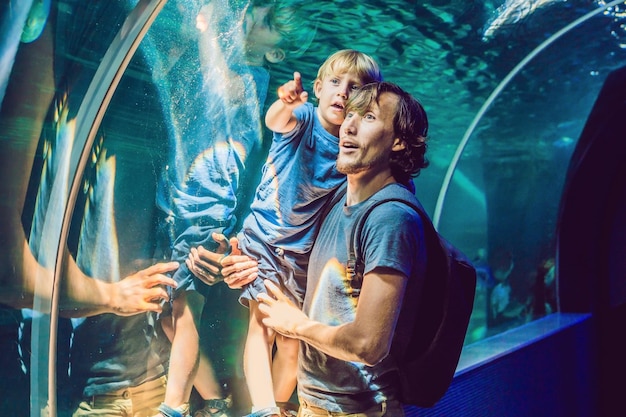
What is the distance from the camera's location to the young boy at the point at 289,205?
327cm

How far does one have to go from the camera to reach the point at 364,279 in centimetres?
301

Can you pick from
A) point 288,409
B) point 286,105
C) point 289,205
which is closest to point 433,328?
point 288,409

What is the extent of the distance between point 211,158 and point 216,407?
1369 mm

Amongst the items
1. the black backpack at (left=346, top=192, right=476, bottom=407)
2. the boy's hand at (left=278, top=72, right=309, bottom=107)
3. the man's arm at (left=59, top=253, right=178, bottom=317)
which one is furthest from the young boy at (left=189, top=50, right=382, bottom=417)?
the black backpack at (left=346, top=192, right=476, bottom=407)

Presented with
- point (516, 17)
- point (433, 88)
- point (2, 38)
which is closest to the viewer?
point (2, 38)

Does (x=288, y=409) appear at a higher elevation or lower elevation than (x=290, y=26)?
lower

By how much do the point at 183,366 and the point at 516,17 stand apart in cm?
405

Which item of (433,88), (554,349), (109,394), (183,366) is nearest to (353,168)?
(183,366)

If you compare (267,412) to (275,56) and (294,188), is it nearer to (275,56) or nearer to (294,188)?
(294,188)

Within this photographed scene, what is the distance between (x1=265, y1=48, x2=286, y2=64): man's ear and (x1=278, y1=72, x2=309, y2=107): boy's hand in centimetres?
43

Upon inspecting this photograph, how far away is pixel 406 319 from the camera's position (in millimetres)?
3193

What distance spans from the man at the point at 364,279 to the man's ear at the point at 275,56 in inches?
23.1

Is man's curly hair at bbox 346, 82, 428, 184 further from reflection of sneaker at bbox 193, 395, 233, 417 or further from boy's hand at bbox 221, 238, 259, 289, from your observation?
reflection of sneaker at bbox 193, 395, 233, 417

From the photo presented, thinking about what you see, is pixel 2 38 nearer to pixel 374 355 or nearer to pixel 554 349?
pixel 374 355
